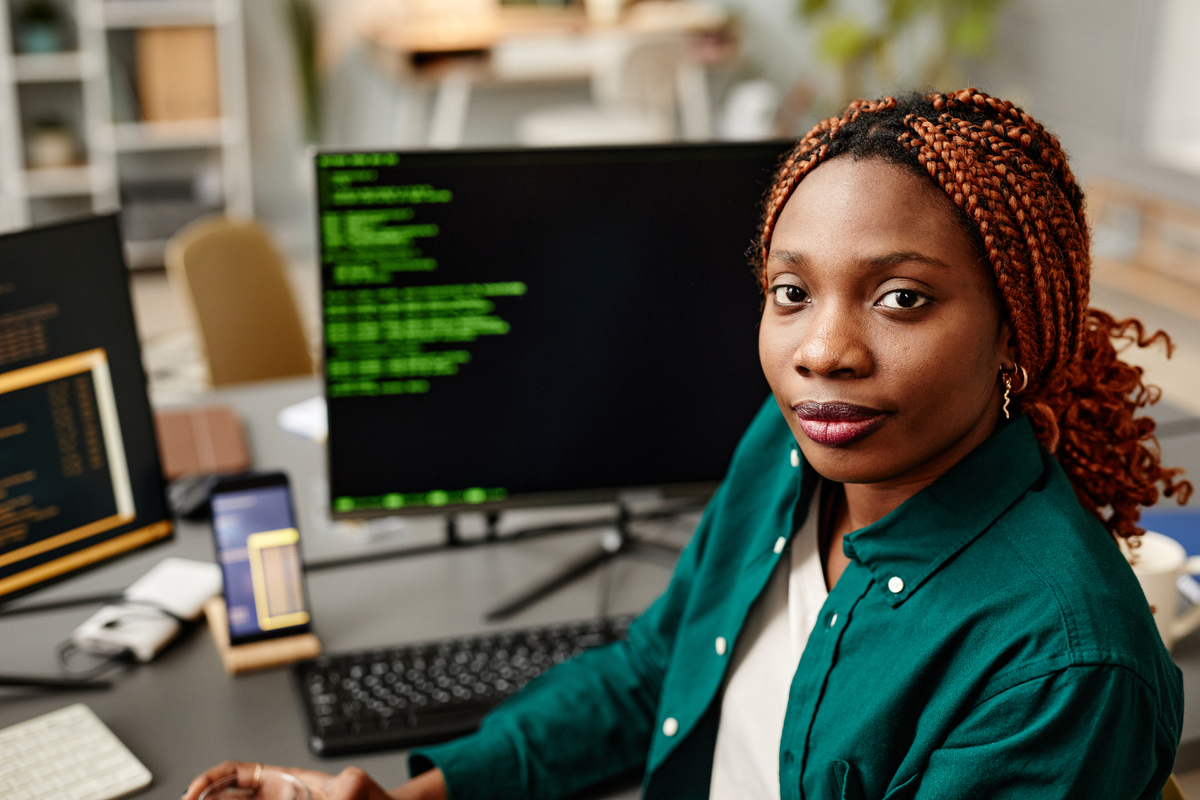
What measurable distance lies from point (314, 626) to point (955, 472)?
2.62ft

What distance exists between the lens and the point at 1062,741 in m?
0.71

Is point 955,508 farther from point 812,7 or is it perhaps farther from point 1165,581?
point 812,7

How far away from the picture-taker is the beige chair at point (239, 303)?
87.4 inches

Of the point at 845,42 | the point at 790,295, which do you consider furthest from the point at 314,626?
the point at 845,42

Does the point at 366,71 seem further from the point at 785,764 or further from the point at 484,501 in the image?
the point at 785,764

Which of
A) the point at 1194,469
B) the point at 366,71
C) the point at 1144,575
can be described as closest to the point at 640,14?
the point at 366,71

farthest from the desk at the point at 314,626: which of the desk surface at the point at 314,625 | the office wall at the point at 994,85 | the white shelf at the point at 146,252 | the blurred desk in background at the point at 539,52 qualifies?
the white shelf at the point at 146,252

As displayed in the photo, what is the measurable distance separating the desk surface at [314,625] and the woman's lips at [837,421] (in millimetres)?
478

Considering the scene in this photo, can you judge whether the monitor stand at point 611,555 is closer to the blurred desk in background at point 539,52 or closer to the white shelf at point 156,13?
the blurred desk in background at point 539,52

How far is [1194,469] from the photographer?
165 centimetres

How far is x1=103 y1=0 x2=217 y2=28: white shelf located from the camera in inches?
189

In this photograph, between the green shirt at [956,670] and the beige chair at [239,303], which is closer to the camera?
the green shirt at [956,670]

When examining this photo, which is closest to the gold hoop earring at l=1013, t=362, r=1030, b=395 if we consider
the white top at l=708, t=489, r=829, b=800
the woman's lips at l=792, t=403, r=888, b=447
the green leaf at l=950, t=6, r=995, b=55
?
the woman's lips at l=792, t=403, r=888, b=447

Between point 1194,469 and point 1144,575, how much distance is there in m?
→ 0.56
